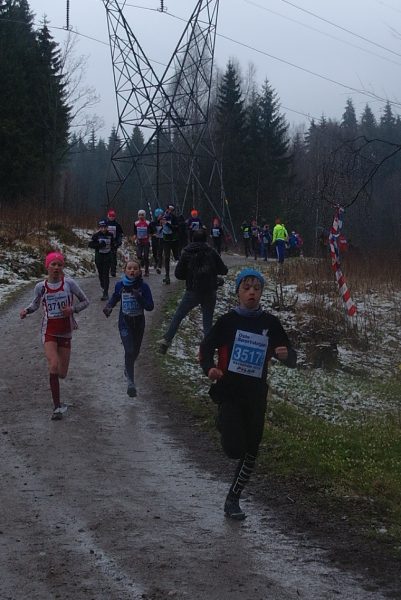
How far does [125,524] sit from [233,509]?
859 mm

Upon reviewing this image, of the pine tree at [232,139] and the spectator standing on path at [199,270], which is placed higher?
the pine tree at [232,139]

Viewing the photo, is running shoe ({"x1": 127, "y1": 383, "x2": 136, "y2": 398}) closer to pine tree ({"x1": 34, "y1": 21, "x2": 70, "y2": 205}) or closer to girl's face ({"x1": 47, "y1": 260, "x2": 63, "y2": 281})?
girl's face ({"x1": 47, "y1": 260, "x2": 63, "y2": 281})

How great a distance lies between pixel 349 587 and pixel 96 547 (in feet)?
5.60

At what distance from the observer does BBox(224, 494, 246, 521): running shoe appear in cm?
576

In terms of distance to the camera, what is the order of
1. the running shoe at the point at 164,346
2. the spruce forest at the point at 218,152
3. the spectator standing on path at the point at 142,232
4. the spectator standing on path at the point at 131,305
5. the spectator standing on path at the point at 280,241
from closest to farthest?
the spectator standing on path at the point at 131,305 → the running shoe at the point at 164,346 → the spectator standing on path at the point at 142,232 → the spectator standing on path at the point at 280,241 → the spruce forest at the point at 218,152

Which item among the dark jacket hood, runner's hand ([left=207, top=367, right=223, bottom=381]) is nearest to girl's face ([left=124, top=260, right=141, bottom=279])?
the dark jacket hood

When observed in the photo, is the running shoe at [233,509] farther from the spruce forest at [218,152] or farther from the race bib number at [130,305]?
the spruce forest at [218,152]

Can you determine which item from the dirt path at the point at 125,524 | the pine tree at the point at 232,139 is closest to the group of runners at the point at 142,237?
the dirt path at the point at 125,524

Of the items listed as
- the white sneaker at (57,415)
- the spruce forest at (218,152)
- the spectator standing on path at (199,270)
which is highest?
the spruce forest at (218,152)

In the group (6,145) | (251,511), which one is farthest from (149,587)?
(6,145)

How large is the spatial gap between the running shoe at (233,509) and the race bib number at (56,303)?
390 centimetres

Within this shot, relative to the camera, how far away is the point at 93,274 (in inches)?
987

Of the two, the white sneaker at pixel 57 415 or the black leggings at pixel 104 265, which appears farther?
the black leggings at pixel 104 265

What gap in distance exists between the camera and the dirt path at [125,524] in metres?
4.51
